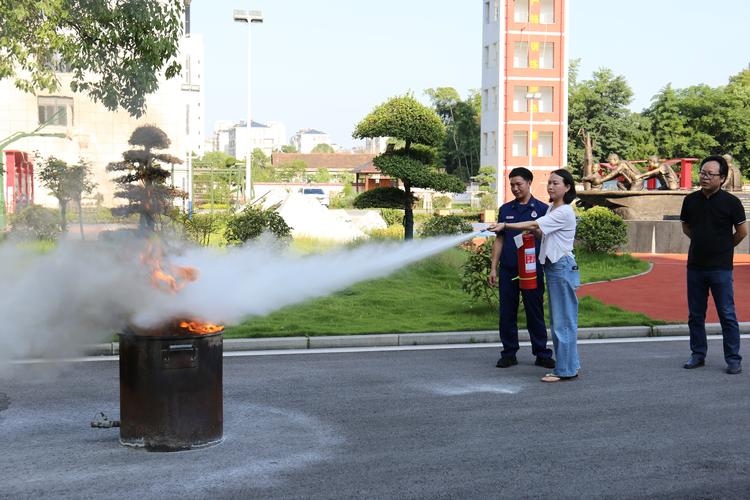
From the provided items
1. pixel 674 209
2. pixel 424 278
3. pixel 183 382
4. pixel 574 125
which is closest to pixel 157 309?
pixel 183 382

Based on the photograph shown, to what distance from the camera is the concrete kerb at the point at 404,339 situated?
10.3 metres

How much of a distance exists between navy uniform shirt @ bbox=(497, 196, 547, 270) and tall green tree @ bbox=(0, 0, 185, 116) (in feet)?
20.8

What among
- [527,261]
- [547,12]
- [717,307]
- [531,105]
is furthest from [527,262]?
[547,12]

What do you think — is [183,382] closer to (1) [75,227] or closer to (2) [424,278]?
(1) [75,227]

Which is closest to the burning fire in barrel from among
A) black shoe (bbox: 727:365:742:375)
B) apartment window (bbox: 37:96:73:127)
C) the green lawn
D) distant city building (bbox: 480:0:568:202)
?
apartment window (bbox: 37:96:73:127)

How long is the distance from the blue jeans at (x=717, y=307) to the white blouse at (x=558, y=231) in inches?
63.7

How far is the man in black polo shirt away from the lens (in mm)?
8875

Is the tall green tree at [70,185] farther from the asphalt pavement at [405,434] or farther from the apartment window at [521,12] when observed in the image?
the apartment window at [521,12]

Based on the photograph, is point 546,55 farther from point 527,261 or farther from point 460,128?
point 527,261

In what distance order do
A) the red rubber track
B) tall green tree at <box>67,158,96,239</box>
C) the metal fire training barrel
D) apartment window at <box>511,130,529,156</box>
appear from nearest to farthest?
the metal fire training barrel → tall green tree at <box>67,158,96,239</box> → the red rubber track → apartment window at <box>511,130,529,156</box>

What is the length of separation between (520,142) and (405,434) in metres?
66.4

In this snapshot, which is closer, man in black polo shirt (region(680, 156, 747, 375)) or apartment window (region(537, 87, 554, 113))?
man in black polo shirt (region(680, 156, 747, 375))

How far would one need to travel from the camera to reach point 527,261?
889 cm

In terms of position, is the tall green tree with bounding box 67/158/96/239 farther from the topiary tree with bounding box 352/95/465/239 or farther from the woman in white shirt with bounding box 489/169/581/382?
the topiary tree with bounding box 352/95/465/239
